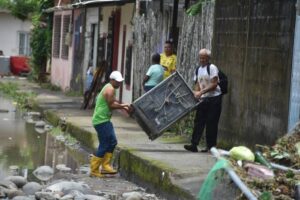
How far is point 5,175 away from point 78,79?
13691 millimetres

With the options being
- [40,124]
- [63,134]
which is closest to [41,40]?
[40,124]

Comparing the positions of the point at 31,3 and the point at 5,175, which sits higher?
the point at 31,3

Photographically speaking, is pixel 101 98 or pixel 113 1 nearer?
pixel 101 98

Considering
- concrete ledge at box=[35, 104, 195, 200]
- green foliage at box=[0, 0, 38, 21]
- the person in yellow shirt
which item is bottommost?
concrete ledge at box=[35, 104, 195, 200]

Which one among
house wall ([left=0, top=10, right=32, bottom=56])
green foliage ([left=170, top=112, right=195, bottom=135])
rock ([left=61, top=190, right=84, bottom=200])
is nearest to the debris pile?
rock ([left=61, top=190, right=84, bottom=200])

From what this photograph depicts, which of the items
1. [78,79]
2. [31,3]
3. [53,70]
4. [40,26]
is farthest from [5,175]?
[31,3]

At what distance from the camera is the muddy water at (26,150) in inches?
484

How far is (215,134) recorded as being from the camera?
11.6m

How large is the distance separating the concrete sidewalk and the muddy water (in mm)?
589

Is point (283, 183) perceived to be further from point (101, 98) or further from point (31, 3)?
point (31, 3)

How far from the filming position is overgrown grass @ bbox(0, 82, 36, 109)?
75.1 feet

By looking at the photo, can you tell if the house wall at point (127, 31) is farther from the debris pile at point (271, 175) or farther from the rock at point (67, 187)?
the debris pile at point (271, 175)

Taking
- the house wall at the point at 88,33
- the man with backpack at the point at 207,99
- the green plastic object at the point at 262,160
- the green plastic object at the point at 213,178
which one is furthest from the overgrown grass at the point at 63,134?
the green plastic object at the point at 213,178

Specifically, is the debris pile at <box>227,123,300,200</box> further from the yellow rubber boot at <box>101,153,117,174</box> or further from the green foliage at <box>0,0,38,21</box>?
the green foliage at <box>0,0,38,21</box>
